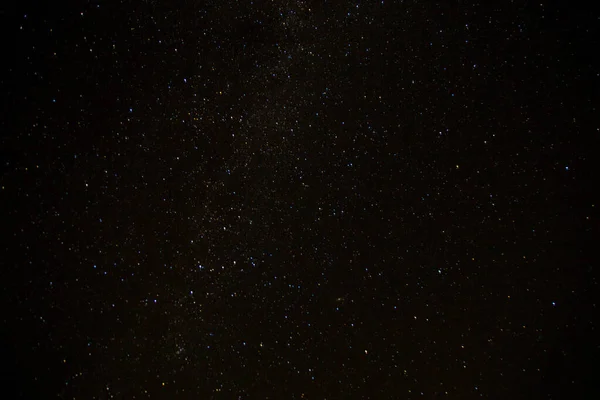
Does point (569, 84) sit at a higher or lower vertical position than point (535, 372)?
higher

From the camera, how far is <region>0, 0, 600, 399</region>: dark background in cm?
34

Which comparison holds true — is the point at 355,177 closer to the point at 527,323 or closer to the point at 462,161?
the point at 462,161

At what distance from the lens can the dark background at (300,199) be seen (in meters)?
0.34

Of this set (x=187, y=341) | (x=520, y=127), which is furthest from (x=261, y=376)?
(x=520, y=127)

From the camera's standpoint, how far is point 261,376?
37 centimetres

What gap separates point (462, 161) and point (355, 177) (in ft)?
0.31

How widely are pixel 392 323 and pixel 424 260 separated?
6 cm

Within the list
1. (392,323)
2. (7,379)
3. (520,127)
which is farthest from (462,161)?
(7,379)

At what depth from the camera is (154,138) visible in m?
0.35

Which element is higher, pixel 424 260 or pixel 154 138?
pixel 154 138

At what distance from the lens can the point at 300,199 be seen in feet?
1.17

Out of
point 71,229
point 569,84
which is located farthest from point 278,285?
point 569,84

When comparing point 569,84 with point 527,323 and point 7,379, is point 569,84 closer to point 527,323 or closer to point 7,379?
point 527,323

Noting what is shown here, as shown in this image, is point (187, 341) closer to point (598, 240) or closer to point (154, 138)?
point (154, 138)
